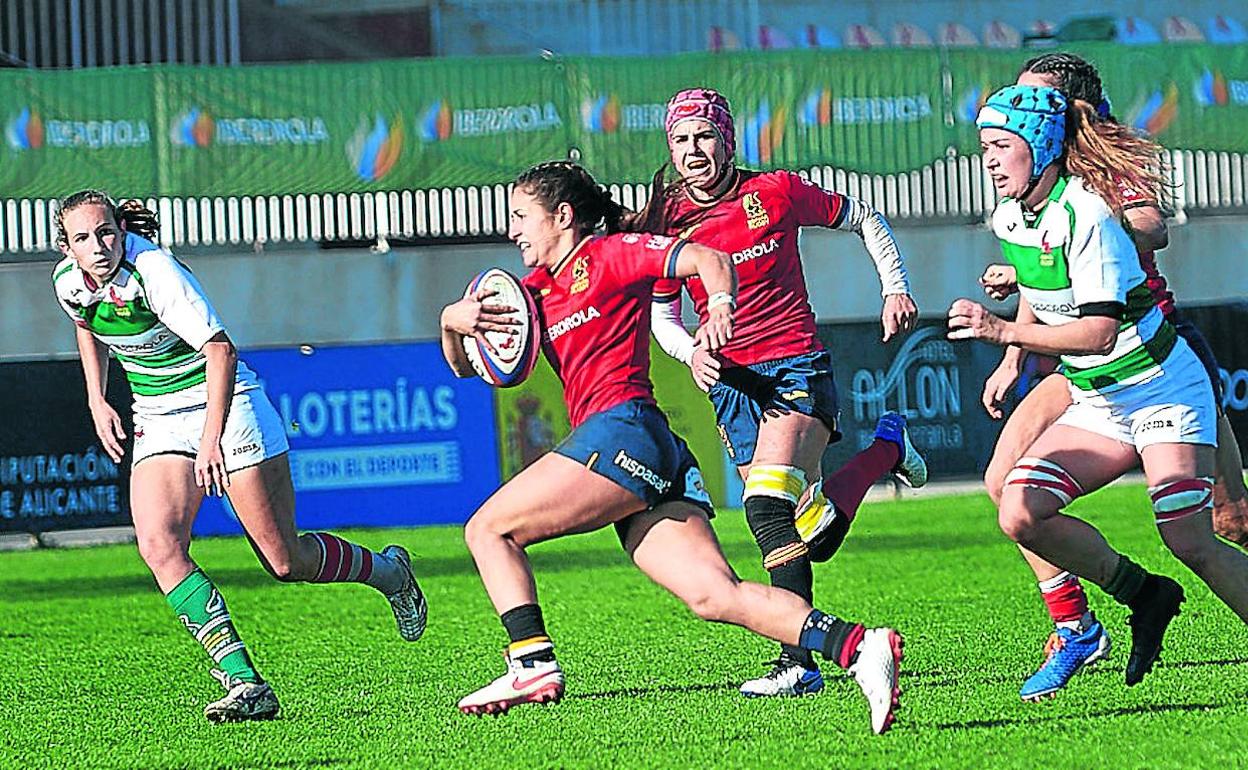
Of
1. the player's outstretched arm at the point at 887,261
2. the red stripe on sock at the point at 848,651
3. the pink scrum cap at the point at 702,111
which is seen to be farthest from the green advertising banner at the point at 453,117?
the red stripe on sock at the point at 848,651

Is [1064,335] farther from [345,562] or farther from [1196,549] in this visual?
[345,562]

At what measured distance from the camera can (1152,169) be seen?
19.7 feet

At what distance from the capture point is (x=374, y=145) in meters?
19.0

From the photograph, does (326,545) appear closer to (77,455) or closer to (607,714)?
(607,714)

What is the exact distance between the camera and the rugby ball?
5.55 m

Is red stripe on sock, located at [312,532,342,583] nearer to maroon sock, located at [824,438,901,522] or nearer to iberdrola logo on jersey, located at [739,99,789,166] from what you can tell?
maroon sock, located at [824,438,901,522]

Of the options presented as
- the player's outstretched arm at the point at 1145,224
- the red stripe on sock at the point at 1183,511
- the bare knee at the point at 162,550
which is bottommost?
the bare knee at the point at 162,550

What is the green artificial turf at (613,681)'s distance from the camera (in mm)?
5547

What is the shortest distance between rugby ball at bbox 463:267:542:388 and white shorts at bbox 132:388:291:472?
1529mm

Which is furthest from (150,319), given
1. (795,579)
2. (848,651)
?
(848,651)

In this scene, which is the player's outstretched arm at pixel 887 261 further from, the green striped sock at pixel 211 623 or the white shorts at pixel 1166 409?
the green striped sock at pixel 211 623

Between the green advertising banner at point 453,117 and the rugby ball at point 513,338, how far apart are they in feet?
43.6

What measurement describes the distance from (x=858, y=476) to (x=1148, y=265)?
1.36m

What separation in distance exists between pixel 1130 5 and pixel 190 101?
11471 mm
